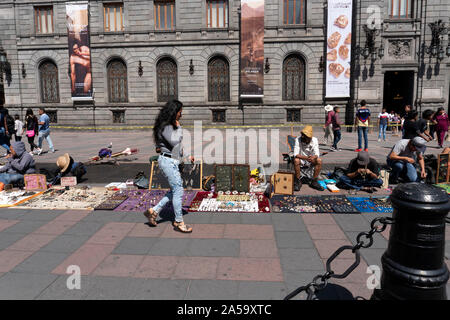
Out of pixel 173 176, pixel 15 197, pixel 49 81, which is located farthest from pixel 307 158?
pixel 49 81

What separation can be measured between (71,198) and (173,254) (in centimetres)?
364

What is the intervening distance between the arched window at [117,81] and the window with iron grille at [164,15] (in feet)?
12.8

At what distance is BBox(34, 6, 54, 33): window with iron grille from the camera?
2370 cm

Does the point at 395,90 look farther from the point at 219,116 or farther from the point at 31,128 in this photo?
the point at 31,128

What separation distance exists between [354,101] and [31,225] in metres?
20.7

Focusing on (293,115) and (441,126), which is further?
(293,115)

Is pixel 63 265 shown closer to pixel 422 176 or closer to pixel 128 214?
pixel 128 214

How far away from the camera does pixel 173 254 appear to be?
13.7 ft

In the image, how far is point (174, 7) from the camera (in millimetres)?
22688

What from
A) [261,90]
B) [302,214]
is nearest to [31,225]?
[302,214]

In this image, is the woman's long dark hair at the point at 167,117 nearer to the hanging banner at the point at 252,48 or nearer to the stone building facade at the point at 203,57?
the hanging banner at the point at 252,48

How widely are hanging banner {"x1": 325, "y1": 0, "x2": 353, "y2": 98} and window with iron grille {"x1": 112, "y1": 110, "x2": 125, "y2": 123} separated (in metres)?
14.7

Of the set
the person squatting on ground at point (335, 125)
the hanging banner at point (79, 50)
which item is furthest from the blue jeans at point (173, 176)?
the hanging banner at point (79, 50)

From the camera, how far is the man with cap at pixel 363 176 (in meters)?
7.20
